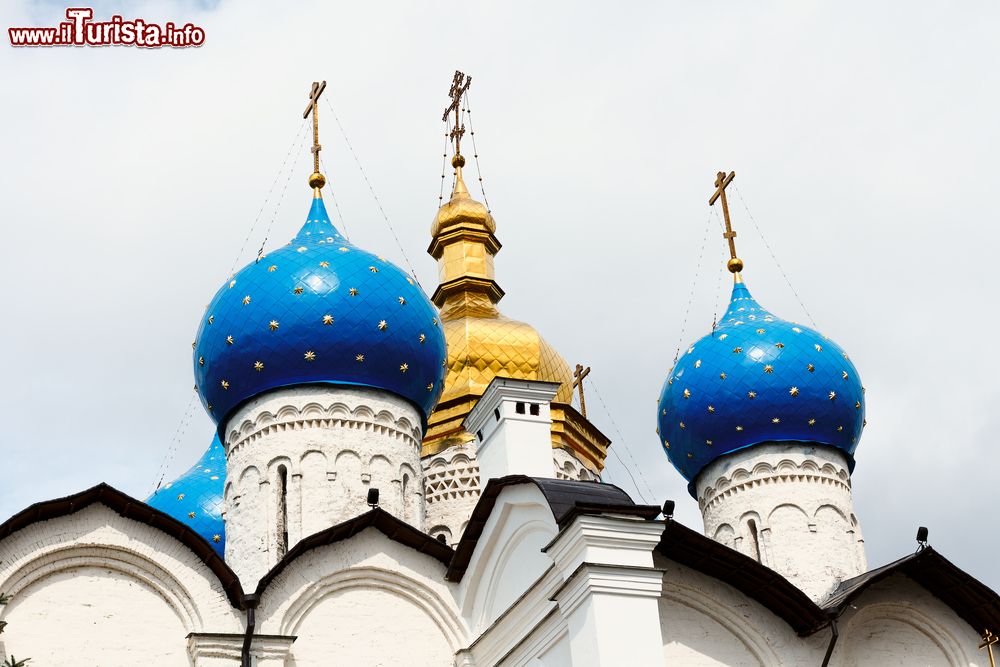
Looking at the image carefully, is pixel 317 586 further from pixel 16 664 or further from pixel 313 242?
pixel 313 242

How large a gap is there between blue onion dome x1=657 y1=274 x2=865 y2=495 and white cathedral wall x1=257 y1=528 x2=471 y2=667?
4.11 m

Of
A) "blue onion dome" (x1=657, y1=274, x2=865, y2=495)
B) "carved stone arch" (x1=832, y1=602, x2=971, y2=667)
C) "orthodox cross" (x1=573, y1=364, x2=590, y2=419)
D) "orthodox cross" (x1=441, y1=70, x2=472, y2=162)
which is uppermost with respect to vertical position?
"orthodox cross" (x1=441, y1=70, x2=472, y2=162)

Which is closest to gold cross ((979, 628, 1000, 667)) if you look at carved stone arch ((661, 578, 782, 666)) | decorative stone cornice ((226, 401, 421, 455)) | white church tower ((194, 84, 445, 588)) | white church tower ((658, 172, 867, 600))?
carved stone arch ((661, 578, 782, 666))

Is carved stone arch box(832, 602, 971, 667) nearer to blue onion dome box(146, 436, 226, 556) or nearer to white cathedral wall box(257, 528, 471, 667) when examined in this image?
white cathedral wall box(257, 528, 471, 667)

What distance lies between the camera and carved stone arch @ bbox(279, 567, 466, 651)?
9.84m

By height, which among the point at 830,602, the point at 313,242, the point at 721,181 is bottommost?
the point at 830,602

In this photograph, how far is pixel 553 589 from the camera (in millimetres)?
8641

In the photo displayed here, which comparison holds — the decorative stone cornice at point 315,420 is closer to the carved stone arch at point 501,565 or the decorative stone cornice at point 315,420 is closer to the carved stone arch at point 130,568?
the carved stone arch at point 501,565

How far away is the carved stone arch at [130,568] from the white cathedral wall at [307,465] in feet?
7.93

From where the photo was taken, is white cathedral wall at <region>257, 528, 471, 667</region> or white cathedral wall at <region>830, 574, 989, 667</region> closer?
white cathedral wall at <region>257, 528, 471, 667</region>

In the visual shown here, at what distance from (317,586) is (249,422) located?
9.07 feet

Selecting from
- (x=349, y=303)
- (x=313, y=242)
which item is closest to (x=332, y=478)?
(x=349, y=303)

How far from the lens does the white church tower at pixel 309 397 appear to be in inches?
472

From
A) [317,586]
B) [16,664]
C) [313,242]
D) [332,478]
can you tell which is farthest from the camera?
[313,242]
